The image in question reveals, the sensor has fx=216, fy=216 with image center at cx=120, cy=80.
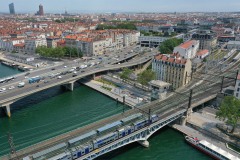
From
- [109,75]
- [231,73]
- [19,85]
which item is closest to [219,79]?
[231,73]

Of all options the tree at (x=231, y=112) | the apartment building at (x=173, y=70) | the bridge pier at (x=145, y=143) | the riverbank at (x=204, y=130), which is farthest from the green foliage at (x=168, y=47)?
the bridge pier at (x=145, y=143)

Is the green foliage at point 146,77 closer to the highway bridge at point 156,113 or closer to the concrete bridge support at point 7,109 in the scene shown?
the highway bridge at point 156,113

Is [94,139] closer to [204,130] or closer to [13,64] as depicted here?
[204,130]

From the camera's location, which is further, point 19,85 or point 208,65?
point 208,65

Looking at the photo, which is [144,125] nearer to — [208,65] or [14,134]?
[14,134]

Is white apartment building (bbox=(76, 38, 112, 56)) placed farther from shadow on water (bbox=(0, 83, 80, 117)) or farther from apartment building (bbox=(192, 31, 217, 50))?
apartment building (bbox=(192, 31, 217, 50))

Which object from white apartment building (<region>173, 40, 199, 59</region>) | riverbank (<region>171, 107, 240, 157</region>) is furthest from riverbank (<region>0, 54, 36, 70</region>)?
riverbank (<region>171, 107, 240, 157</region>)
